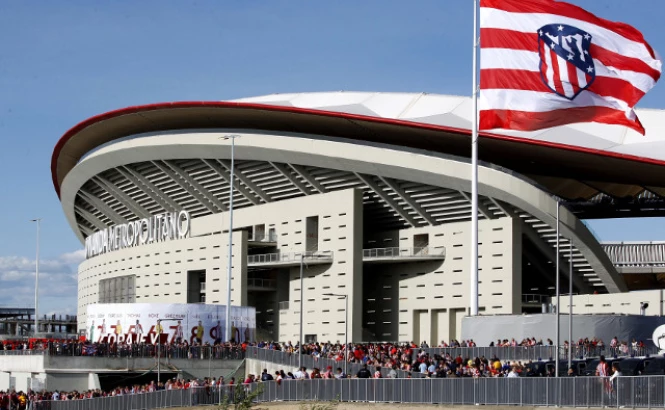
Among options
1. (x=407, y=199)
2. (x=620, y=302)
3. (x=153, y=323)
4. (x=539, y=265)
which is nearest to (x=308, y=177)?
(x=407, y=199)

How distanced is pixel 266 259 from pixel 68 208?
110ft

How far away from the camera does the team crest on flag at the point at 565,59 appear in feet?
137

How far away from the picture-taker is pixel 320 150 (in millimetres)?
67312

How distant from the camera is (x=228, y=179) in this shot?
7569cm

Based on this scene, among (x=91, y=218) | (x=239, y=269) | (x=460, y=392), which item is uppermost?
(x=91, y=218)

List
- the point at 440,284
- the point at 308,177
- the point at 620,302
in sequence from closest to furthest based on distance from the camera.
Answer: the point at 620,302 < the point at 440,284 < the point at 308,177

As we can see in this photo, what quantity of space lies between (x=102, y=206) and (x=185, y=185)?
16503 millimetres

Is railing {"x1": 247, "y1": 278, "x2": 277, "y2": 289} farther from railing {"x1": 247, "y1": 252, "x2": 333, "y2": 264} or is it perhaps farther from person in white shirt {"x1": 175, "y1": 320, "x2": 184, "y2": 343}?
person in white shirt {"x1": 175, "y1": 320, "x2": 184, "y2": 343}

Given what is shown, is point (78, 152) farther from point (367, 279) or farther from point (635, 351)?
point (635, 351)

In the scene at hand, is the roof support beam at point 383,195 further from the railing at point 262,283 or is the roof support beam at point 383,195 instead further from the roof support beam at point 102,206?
the roof support beam at point 102,206

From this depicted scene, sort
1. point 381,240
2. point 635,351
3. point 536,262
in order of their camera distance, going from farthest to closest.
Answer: point 381,240 → point 536,262 → point 635,351

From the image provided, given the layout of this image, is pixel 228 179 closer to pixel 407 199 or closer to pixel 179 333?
pixel 407 199

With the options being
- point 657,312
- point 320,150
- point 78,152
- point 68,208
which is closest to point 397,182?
point 320,150

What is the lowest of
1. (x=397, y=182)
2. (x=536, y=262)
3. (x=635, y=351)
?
(x=635, y=351)
